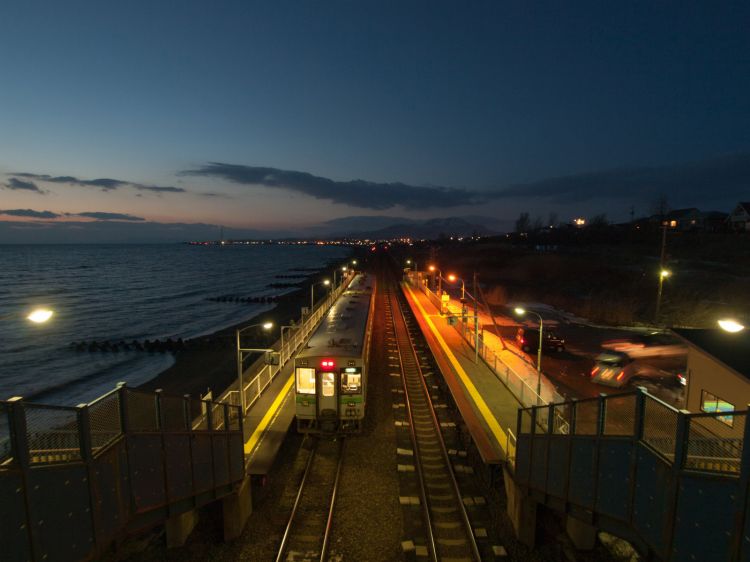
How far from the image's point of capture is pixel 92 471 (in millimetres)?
5574

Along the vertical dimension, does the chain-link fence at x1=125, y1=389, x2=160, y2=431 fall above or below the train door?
above

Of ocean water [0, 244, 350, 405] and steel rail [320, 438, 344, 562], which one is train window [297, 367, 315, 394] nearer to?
steel rail [320, 438, 344, 562]

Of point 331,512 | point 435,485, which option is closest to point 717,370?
point 435,485

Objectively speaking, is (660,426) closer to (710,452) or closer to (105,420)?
(710,452)

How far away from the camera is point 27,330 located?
165 feet

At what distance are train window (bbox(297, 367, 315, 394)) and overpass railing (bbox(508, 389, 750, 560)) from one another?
8410mm

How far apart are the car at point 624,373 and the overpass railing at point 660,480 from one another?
14.8m

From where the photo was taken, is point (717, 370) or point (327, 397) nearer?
point (717, 370)

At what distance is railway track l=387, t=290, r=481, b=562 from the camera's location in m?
10.1

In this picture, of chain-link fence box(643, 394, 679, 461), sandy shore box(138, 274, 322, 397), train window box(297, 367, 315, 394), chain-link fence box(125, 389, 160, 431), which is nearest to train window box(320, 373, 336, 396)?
train window box(297, 367, 315, 394)

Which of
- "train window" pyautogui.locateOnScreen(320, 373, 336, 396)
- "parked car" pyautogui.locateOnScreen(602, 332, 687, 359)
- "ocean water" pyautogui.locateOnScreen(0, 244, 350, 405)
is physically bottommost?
"ocean water" pyautogui.locateOnScreen(0, 244, 350, 405)

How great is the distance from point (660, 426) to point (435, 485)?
8.31 meters

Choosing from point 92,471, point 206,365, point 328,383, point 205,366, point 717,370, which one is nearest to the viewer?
point 92,471

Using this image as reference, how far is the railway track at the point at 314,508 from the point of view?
32.7 feet
